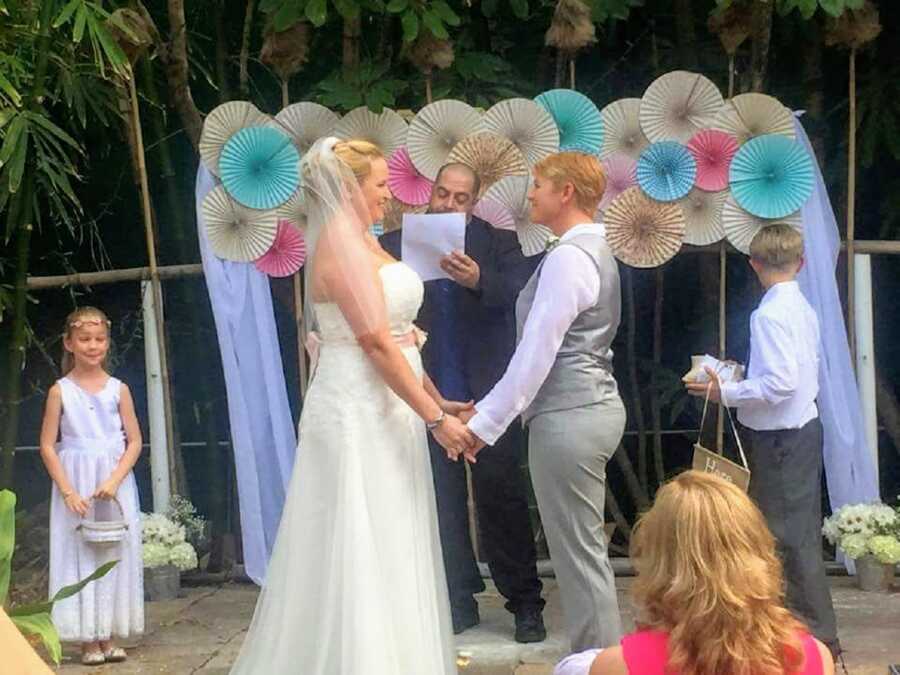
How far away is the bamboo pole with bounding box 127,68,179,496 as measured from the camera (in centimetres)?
606

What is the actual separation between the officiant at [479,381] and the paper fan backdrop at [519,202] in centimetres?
24

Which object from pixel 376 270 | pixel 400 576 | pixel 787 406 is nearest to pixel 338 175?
pixel 376 270

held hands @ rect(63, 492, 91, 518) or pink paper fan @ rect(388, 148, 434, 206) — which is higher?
pink paper fan @ rect(388, 148, 434, 206)

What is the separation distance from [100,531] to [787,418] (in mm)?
2379

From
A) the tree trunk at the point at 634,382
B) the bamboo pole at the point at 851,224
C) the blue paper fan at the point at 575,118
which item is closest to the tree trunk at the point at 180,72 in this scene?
the blue paper fan at the point at 575,118

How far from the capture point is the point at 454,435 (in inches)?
170

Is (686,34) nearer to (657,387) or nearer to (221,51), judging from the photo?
(657,387)

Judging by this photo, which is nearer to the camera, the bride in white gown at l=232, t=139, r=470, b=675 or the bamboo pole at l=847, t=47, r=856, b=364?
the bride in white gown at l=232, t=139, r=470, b=675

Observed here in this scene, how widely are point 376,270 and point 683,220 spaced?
188 cm

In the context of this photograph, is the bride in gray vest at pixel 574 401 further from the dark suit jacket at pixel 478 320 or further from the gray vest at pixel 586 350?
the dark suit jacket at pixel 478 320

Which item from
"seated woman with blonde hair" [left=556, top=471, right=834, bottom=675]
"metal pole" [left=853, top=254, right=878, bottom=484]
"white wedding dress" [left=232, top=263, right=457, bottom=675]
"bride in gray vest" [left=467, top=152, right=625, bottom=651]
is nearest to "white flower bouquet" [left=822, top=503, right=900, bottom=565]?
"metal pole" [left=853, top=254, right=878, bottom=484]

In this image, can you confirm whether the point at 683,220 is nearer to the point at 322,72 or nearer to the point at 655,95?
the point at 655,95

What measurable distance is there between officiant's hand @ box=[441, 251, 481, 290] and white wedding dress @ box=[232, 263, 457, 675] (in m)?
0.61

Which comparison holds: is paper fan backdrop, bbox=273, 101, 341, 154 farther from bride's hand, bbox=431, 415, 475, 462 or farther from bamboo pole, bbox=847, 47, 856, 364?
bamboo pole, bbox=847, 47, 856, 364
